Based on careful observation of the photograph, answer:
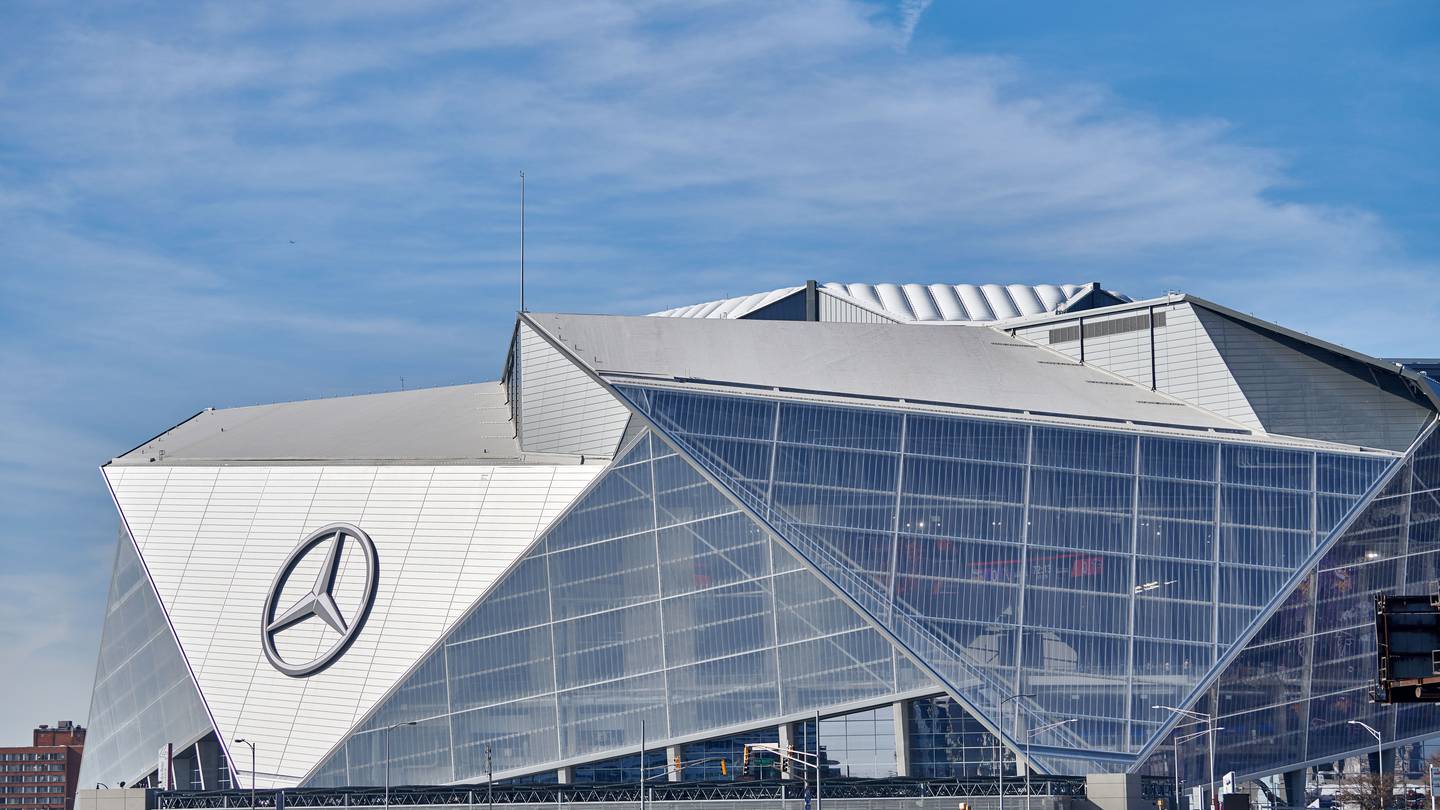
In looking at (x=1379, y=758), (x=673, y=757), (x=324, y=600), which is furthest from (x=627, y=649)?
(x=1379, y=758)

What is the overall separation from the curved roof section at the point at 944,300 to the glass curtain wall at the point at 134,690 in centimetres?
3973

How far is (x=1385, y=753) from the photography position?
317 ft

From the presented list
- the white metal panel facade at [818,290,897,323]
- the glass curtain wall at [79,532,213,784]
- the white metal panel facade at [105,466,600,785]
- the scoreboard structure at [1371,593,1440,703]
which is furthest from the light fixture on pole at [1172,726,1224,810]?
the scoreboard structure at [1371,593,1440,703]

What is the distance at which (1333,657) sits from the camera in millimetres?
91812

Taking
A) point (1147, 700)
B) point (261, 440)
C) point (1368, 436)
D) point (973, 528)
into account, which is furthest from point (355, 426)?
point (1368, 436)

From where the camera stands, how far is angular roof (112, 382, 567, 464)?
340 feet

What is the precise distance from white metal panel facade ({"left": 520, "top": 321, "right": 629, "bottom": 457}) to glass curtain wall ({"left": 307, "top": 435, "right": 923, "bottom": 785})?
2.61m

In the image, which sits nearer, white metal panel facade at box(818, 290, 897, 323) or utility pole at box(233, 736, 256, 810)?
utility pole at box(233, 736, 256, 810)

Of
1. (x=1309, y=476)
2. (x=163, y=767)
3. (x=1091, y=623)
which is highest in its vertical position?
(x=1309, y=476)

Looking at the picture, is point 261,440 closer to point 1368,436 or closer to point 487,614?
point 487,614

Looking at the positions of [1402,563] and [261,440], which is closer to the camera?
[1402,563]

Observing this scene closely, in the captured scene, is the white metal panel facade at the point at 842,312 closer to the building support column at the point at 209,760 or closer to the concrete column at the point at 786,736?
the concrete column at the point at 786,736

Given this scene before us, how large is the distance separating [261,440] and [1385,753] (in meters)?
68.3

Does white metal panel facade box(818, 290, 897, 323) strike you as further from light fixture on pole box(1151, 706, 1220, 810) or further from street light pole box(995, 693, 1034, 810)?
light fixture on pole box(1151, 706, 1220, 810)
